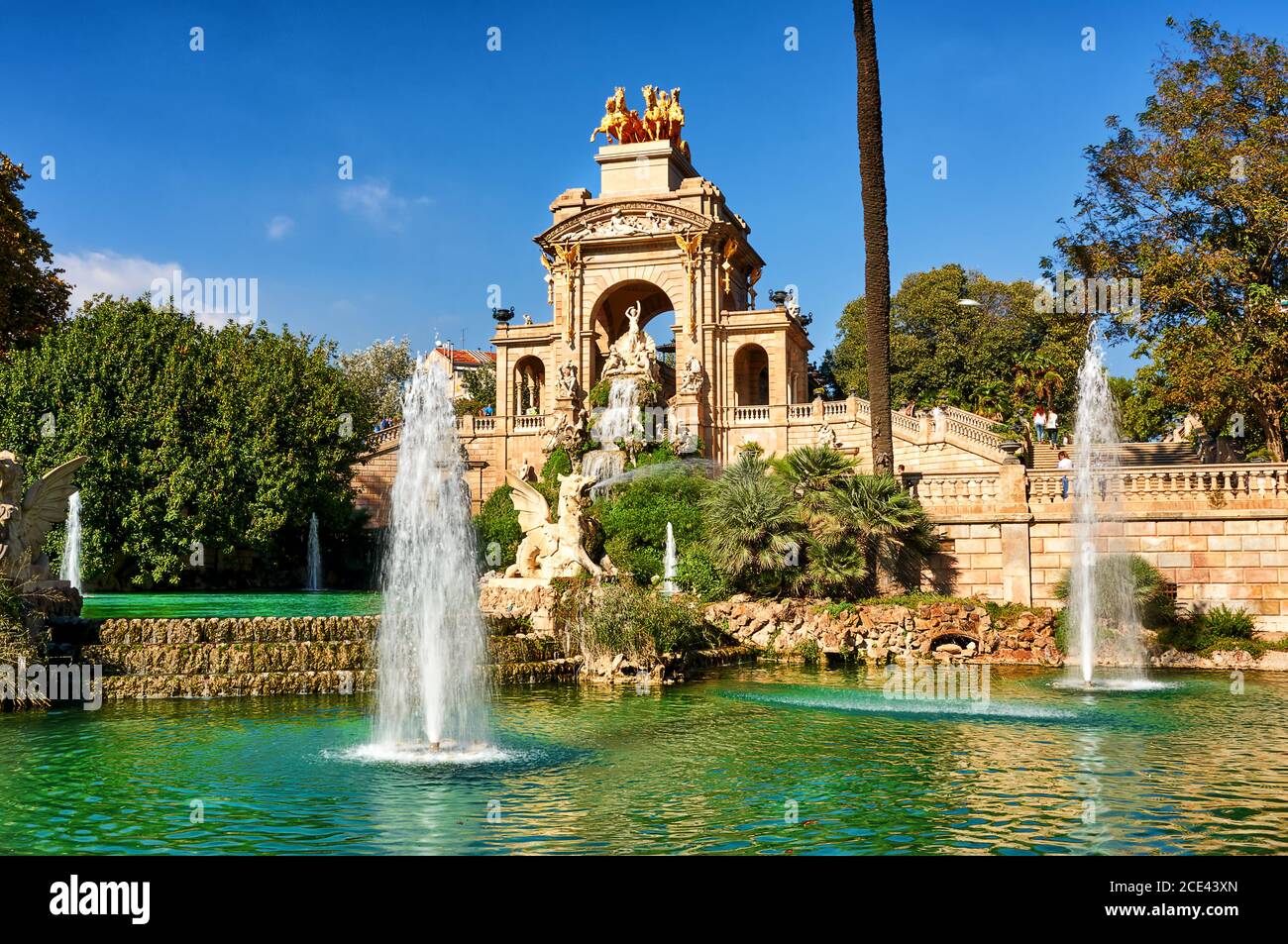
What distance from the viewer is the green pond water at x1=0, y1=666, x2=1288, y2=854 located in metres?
8.00

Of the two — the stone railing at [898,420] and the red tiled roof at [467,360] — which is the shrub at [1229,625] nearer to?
the stone railing at [898,420]

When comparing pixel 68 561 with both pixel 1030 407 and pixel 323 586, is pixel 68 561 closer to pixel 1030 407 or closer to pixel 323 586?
pixel 323 586

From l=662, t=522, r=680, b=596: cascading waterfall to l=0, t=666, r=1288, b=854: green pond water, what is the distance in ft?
27.7

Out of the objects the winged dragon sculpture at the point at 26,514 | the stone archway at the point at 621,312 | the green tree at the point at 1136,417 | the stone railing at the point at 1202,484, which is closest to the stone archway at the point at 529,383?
the stone archway at the point at 621,312

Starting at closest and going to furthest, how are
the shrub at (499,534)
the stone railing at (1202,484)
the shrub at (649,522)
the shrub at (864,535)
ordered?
the stone railing at (1202,484)
the shrub at (864,535)
the shrub at (649,522)
the shrub at (499,534)

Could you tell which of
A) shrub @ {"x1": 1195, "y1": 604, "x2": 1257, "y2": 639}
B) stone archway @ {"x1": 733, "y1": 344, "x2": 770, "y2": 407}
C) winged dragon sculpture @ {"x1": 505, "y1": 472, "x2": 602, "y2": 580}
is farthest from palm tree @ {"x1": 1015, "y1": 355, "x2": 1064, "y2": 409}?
winged dragon sculpture @ {"x1": 505, "y1": 472, "x2": 602, "y2": 580}

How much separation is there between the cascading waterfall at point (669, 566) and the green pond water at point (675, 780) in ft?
27.7

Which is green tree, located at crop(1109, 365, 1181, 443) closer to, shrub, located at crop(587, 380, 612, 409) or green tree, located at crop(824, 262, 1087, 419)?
green tree, located at crop(824, 262, 1087, 419)

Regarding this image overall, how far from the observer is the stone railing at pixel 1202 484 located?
2141cm

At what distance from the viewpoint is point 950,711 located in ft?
47.2

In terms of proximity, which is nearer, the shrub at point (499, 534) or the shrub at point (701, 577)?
the shrub at point (701, 577)

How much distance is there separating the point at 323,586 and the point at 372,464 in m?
7.75
